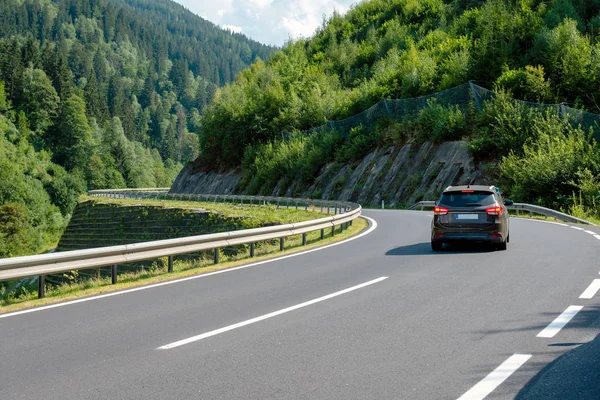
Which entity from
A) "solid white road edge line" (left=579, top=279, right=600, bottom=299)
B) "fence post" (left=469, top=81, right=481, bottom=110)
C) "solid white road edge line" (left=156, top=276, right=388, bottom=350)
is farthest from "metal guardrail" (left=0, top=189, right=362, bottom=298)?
"fence post" (left=469, top=81, right=481, bottom=110)

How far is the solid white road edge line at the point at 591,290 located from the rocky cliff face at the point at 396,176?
24788 millimetres

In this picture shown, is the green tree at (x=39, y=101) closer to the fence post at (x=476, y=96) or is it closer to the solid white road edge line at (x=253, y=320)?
the fence post at (x=476, y=96)

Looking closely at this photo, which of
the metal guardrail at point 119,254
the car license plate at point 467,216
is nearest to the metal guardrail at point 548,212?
the car license plate at point 467,216

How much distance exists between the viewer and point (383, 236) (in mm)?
18688

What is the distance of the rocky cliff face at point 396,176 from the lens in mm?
37062

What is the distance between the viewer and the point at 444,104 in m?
41.6

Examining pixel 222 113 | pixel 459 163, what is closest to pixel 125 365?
pixel 459 163

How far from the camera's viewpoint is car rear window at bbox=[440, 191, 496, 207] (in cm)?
1388

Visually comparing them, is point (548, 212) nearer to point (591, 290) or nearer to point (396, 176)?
point (396, 176)

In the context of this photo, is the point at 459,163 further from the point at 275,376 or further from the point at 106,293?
the point at 275,376

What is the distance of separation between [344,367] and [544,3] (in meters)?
55.3

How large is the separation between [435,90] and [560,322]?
4279cm

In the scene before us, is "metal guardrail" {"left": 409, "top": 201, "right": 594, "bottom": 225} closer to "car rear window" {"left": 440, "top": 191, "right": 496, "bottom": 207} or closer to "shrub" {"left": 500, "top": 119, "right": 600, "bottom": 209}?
"shrub" {"left": 500, "top": 119, "right": 600, "bottom": 209}

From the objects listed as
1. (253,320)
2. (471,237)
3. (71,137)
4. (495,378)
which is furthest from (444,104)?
(71,137)
